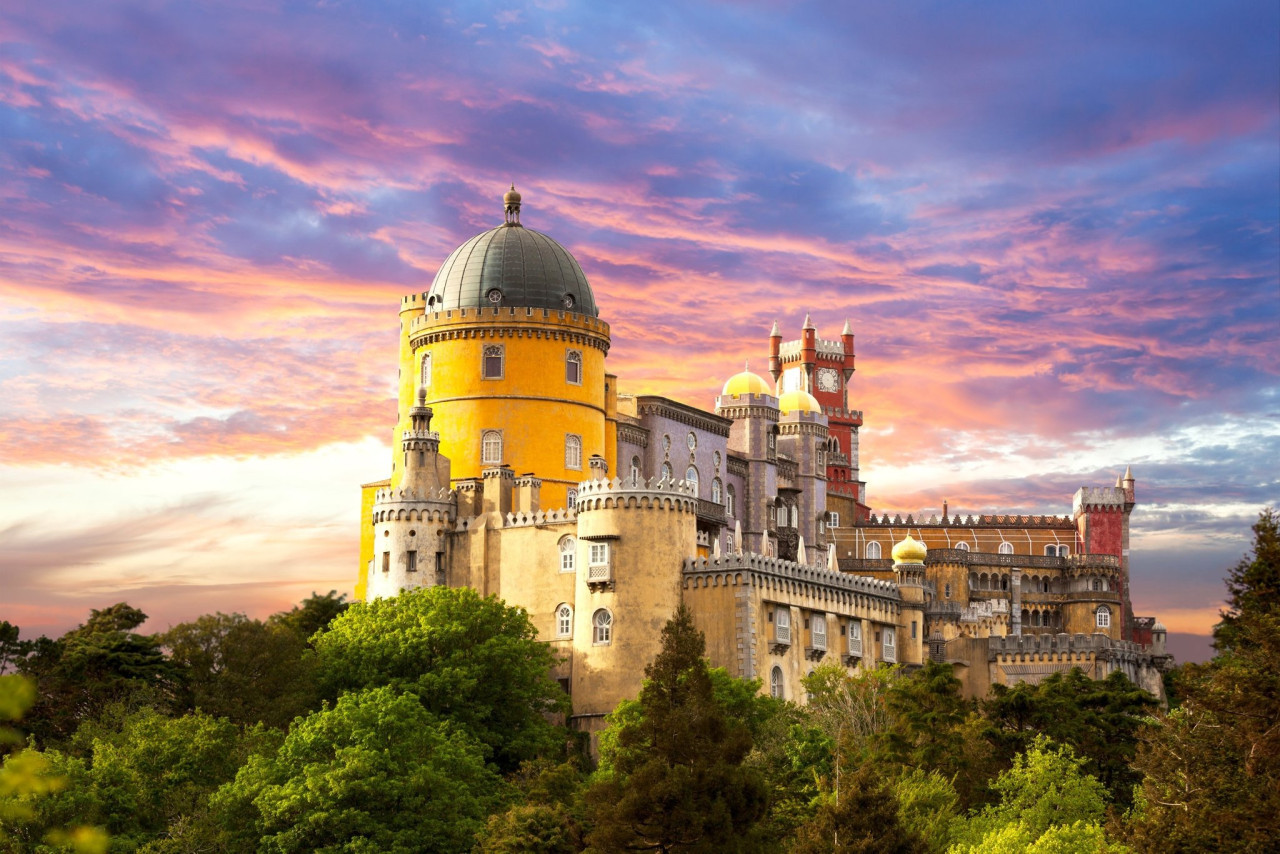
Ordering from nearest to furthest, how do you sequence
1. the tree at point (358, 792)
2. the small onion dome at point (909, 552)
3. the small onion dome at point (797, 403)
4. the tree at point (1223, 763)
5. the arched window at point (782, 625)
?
1. the tree at point (1223, 763)
2. the tree at point (358, 792)
3. the arched window at point (782, 625)
4. the small onion dome at point (909, 552)
5. the small onion dome at point (797, 403)

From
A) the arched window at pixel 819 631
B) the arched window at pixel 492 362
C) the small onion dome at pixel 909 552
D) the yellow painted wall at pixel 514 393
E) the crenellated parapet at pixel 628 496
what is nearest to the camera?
the crenellated parapet at pixel 628 496

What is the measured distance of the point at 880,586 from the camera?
89.4 meters

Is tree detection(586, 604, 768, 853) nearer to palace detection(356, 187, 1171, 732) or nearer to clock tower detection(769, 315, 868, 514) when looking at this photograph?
palace detection(356, 187, 1171, 732)

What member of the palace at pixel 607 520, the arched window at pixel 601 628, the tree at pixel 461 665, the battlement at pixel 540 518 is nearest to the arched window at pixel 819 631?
the palace at pixel 607 520

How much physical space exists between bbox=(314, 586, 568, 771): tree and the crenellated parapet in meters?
6.05

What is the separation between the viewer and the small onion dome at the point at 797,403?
11569 cm

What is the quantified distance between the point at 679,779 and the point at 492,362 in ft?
123

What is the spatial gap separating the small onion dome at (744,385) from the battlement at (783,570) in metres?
22.9

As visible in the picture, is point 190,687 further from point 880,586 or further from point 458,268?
point 880,586

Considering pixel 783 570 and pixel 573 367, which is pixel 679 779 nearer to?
pixel 783 570

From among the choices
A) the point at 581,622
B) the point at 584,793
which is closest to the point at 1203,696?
the point at 584,793

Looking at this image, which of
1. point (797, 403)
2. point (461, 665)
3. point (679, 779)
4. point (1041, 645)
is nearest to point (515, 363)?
point (461, 665)

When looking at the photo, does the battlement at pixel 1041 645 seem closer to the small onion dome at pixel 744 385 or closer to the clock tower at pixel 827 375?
the small onion dome at pixel 744 385

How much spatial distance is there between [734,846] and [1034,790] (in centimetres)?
1445
